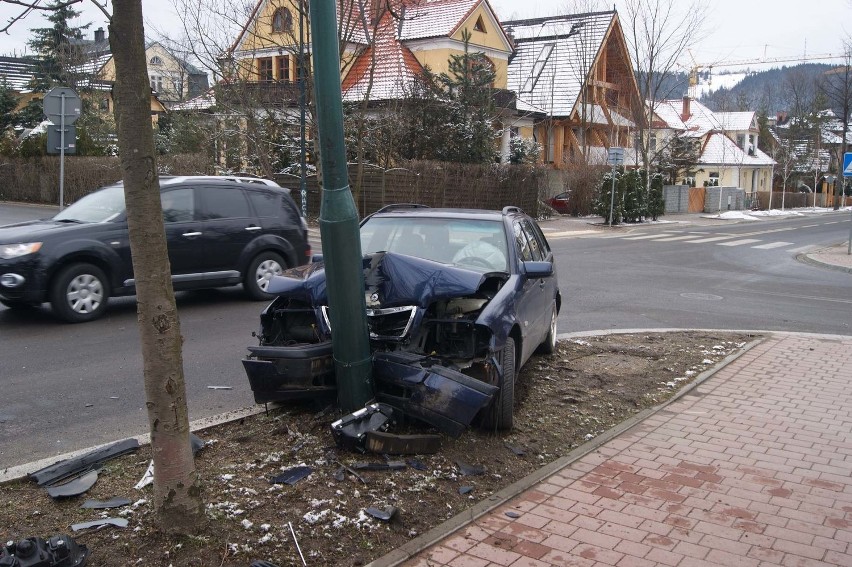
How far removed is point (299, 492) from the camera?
14.4 feet

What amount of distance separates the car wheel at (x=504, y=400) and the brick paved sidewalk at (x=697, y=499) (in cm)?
63

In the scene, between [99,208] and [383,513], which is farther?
[99,208]

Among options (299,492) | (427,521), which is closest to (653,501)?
(427,521)

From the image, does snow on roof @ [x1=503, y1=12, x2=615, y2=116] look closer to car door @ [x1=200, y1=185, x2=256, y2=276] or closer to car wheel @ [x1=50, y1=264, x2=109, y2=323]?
car door @ [x1=200, y1=185, x2=256, y2=276]

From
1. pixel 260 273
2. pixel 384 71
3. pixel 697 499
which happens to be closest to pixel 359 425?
pixel 697 499

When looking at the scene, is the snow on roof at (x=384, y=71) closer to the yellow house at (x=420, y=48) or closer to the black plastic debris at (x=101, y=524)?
the yellow house at (x=420, y=48)

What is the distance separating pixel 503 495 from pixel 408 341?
129cm

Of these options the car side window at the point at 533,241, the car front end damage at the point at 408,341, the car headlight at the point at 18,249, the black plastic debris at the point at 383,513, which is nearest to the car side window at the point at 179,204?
the car headlight at the point at 18,249

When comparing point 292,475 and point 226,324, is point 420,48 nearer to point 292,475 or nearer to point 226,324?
point 226,324

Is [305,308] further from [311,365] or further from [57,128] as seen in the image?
[57,128]

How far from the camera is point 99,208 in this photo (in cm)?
1040

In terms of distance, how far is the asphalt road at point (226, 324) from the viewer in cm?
600

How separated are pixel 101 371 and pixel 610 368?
5078 mm

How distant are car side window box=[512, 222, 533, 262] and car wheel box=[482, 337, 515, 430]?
1312mm
